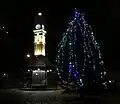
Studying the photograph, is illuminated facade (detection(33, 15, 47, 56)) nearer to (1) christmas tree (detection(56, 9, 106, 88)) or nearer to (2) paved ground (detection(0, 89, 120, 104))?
(1) christmas tree (detection(56, 9, 106, 88))

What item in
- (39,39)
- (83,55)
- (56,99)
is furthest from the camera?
(39,39)

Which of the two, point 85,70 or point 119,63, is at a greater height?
point 119,63

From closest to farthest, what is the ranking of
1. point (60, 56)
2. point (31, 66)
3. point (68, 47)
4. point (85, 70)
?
point (85, 70)
point (68, 47)
point (60, 56)
point (31, 66)

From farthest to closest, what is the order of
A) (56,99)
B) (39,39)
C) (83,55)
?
1. (39,39)
2. (83,55)
3. (56,99)

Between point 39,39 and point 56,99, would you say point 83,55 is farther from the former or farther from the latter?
point 39,39

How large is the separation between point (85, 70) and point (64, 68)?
7.20 meters

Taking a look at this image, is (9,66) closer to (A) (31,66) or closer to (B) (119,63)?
(A) (31,66)

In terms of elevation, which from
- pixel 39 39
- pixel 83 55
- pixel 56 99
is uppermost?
pixel 39 39

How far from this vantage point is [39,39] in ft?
147

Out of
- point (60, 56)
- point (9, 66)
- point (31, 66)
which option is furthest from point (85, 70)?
point (9, 66)

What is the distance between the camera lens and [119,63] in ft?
143

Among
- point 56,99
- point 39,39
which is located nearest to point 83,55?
point 56,99

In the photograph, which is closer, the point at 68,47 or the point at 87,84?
the point at 87,84

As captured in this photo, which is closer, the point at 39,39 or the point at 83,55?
the point at 83,55
